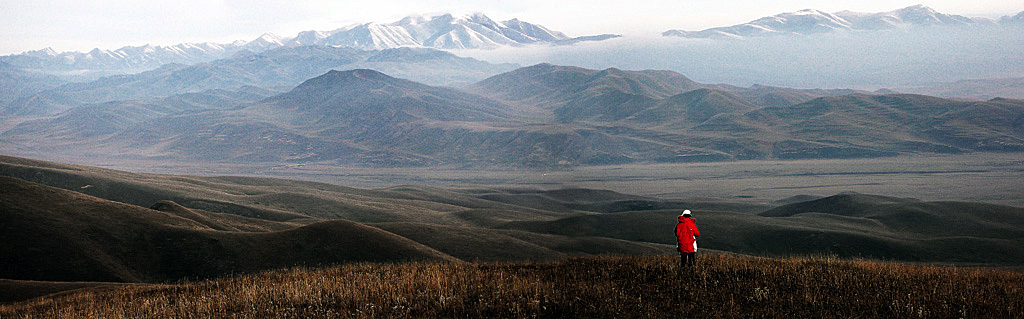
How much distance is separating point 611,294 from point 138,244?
58889mm

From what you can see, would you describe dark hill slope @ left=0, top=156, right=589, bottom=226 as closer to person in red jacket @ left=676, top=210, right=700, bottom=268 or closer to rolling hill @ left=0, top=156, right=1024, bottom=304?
rolling hill @ left=0, top=156, right=1024, bottom=304

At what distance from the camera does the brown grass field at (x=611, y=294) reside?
41.0 ft

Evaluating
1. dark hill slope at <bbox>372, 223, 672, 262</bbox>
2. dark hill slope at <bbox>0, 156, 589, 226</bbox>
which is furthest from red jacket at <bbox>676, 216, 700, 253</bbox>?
dark hill slope at <bbox>0, 156, 589, 226</bbox>

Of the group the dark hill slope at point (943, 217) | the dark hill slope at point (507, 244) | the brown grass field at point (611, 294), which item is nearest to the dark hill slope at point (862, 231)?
the dark hill slope at point (943, 217)

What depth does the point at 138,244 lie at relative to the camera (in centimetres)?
5984

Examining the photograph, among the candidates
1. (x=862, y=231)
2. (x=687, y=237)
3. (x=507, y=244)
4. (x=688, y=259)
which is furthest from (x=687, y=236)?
(x=862, y=231)

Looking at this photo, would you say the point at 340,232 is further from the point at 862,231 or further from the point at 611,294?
the point at 862,231

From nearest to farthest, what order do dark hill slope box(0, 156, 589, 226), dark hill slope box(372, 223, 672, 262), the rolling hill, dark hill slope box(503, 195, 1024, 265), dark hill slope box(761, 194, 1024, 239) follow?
1. the rolling hill
2. dark hill slope box(372, 223, 672, 262)
3. dark hill slope box(503, 195, 1024, 265)
4. dark hill slope box(761, 194, 1024, 239)
5. dark hill slope box(0, 156, 589, 226)

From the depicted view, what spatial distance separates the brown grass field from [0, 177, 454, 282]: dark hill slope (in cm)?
4201

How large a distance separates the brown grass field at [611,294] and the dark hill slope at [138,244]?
42.0 m

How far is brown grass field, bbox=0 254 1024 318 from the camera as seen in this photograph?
492 inches

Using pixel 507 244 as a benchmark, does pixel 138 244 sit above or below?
above

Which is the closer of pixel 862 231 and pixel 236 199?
pixel 862 231

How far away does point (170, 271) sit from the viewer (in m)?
57.0
